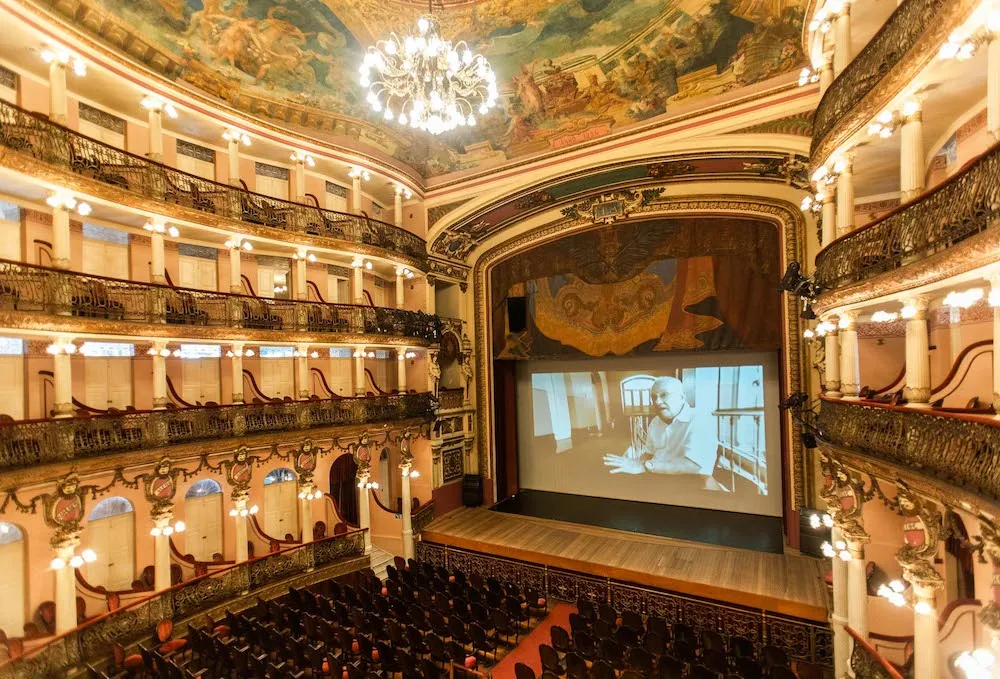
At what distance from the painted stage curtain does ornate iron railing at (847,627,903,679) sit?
8916mm

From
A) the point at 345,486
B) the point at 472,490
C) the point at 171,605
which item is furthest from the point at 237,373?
the point at 472,490

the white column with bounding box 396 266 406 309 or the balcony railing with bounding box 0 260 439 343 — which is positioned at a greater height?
the white column with bounding box 396 266 406 309

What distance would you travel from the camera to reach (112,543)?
12664 millimetres

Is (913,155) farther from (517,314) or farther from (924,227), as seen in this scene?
(517,314)

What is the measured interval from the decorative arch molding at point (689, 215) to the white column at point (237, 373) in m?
9.37

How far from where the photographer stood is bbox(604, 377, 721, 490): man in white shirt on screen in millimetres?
17781

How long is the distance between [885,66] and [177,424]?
597 inches

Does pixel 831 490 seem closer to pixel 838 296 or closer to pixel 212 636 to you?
pixel 838 296

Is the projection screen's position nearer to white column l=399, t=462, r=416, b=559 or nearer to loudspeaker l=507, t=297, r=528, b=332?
loudspeaker l=507, t=297, r=528, b=332

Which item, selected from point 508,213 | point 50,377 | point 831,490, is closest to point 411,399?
point 508,213

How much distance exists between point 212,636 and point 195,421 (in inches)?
194

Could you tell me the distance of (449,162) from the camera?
60.0 ft

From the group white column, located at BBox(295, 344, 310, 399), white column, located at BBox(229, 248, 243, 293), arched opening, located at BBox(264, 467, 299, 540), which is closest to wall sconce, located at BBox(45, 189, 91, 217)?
white column, located at BBox(229, 248, 243, 293)

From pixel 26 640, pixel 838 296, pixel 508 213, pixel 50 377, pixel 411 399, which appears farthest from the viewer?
pixel 508 213
